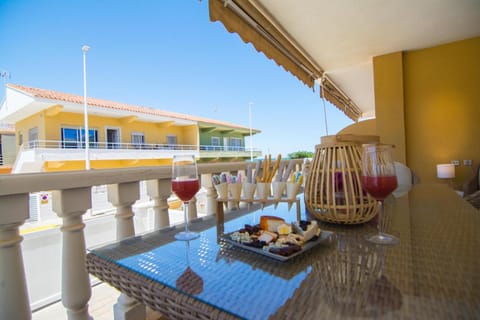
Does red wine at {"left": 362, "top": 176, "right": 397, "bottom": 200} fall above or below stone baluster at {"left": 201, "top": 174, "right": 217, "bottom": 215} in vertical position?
above

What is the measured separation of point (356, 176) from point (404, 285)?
0.42 meters

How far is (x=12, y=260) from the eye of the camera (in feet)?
2.55

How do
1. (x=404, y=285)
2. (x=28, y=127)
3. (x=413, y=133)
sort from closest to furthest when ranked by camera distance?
(x=404, y=285)
(x=413, y=133)
(x=28, y=127)

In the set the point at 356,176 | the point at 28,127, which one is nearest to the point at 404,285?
the point at 356,176

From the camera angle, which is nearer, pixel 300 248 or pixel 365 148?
pixel 300 248

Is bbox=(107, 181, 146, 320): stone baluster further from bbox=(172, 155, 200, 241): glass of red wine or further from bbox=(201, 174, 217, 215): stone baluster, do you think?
bbox=(201, 174, 217, 215): stone baluster

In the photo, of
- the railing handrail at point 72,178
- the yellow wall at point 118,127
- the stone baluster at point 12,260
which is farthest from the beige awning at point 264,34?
the yellow wall at point 118,127

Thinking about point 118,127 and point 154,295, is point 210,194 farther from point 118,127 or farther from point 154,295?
point 118,127

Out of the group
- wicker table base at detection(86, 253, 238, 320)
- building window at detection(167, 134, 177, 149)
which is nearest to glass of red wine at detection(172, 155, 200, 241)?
wicker table base at detection(86, 253, 238, 320)

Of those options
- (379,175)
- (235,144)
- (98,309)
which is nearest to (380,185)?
(379,175)

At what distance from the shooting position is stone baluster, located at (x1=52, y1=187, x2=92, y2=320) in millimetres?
888

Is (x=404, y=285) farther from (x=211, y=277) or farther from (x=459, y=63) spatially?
(x=459, y=63)

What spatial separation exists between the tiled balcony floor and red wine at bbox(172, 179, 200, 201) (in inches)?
27.8

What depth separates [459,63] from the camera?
333cm
